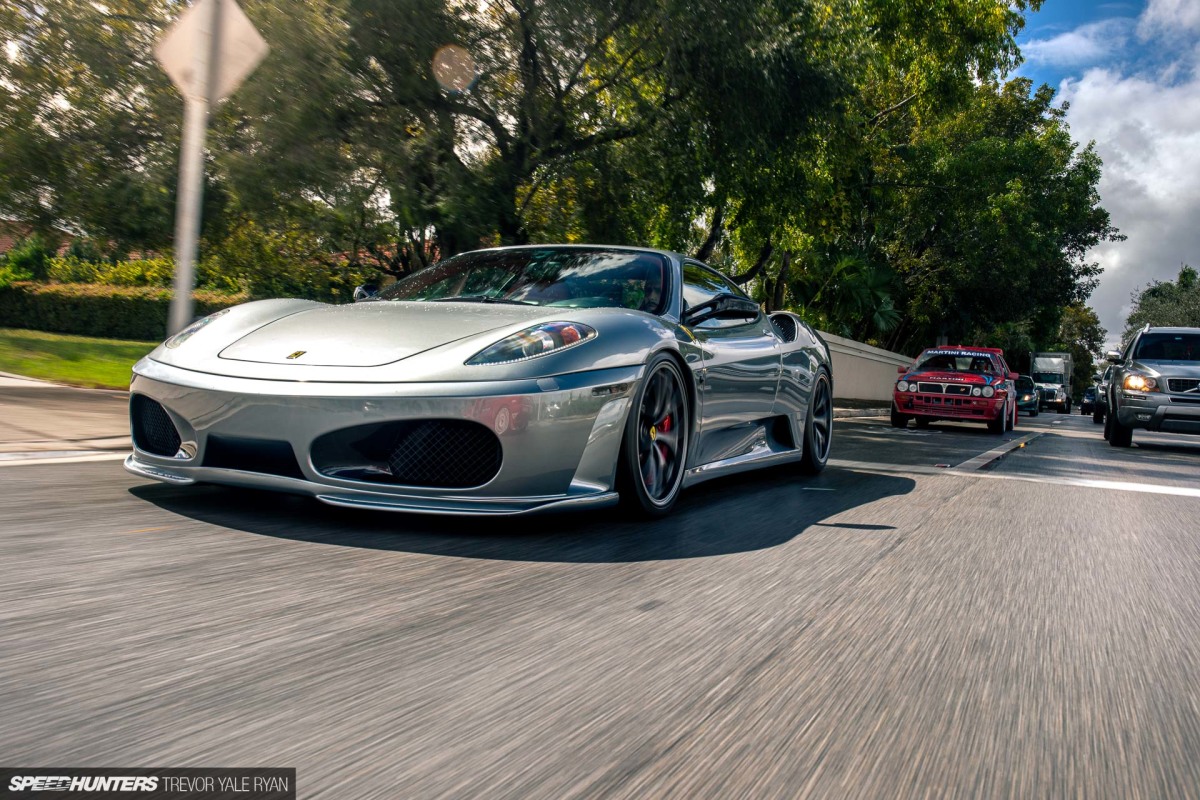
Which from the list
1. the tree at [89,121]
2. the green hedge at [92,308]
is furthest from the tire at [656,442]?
the green hedge at [92,308]

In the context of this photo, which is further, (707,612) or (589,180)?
(589,180)

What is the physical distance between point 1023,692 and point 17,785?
2.21 meters

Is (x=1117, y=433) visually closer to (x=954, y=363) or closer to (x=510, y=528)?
(x=954, y=363)

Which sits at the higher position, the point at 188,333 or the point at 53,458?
the point at 188,333

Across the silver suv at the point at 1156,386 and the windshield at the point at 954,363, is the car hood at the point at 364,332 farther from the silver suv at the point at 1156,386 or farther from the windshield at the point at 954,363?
the windshield at the point at 954,363

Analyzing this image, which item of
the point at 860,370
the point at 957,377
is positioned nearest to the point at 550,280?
the point at 957,377

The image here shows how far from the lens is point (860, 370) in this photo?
3172 centimetres

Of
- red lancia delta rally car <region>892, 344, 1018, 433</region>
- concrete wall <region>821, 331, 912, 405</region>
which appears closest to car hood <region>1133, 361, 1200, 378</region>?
red lancia delta rally car <region>892, 344, 1018, 433</region>

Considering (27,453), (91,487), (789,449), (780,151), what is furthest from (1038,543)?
(780,151)

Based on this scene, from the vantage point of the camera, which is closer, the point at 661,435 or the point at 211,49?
the point at 661,435

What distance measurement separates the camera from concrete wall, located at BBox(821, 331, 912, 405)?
28.5 meters

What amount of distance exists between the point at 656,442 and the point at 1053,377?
187ft

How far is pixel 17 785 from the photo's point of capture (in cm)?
167

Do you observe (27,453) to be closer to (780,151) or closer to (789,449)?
(789,449)
